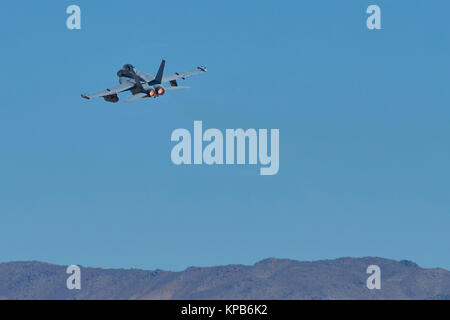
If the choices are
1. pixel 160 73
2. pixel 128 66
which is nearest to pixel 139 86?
pixel 160 73

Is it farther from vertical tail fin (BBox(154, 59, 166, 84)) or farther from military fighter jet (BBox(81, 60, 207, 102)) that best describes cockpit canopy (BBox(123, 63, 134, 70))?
vertical tail fin (BBox(154, 59, 166, 84))

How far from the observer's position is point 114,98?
584 feet

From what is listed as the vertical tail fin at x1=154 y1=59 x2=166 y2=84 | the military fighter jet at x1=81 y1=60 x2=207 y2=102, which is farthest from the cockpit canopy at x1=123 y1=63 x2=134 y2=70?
the vertical tail fin at x1=154 y1=59 x2=166 y2=84

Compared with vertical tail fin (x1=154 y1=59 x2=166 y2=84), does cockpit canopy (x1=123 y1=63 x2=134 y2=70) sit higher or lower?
higher

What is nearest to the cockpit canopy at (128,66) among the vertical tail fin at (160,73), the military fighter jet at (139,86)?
the military fighter jet at (139,86)

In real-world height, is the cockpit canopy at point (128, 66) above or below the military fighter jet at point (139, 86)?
above

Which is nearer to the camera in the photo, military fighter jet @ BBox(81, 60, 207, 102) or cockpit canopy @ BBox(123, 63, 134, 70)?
military fighter jet @ BBox(81, 60, 207, 102)

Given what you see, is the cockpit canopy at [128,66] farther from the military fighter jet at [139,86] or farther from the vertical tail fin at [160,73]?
the vertical tail fin at [160,73]
